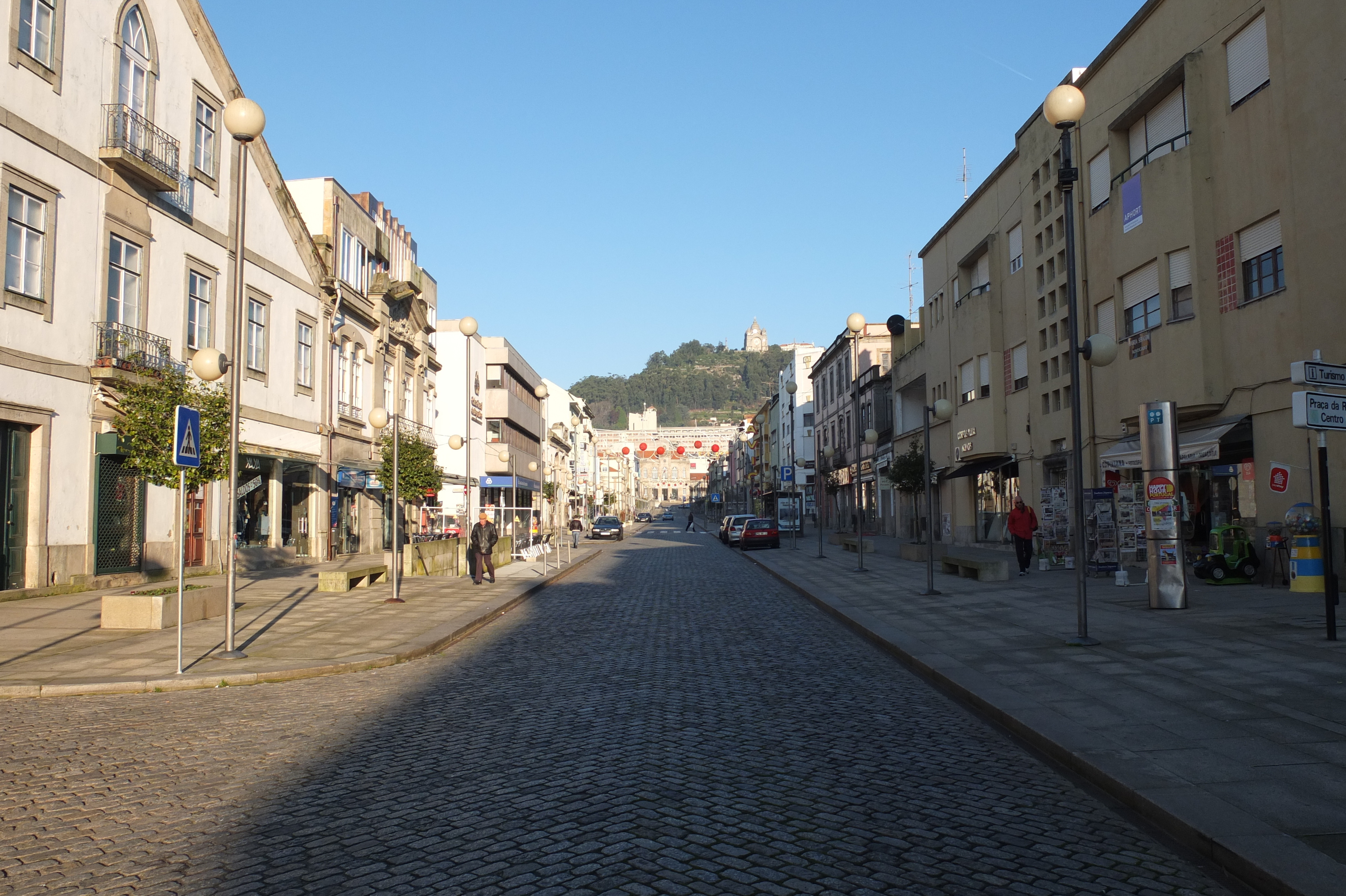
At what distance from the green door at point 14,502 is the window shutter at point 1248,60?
74.0 ft

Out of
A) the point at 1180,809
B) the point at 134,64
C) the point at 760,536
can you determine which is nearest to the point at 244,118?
the point at 1180,809

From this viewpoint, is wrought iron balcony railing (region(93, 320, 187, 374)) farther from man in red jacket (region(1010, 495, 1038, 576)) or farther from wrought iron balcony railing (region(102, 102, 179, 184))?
man in red jacket (region(1010, 495, 1038, 576))

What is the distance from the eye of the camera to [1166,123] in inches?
818

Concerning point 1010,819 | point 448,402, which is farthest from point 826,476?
point 1010,819

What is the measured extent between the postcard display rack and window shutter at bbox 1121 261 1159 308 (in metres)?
4.21

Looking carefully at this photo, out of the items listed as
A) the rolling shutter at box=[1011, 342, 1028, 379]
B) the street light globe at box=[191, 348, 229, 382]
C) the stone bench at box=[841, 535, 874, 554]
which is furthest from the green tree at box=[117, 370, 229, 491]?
the rolling shutter at box=[1011, 342, 1028, 379]

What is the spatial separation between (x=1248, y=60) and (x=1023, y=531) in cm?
967

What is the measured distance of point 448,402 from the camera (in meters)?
55.0

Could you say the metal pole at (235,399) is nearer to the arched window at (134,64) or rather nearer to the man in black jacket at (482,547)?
the man in black jacket at (482,547)

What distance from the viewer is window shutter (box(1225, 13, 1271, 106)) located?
17234 millimetres

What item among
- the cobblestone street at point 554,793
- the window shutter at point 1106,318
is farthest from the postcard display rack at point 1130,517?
the cobblestone street at point 554,793

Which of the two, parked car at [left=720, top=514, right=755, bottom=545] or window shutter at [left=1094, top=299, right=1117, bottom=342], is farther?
parked car at [left=720, top=514, right=755, bottom=545]

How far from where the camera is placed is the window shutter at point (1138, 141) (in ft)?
71.7

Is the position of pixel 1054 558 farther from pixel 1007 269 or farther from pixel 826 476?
pixel 826 476
